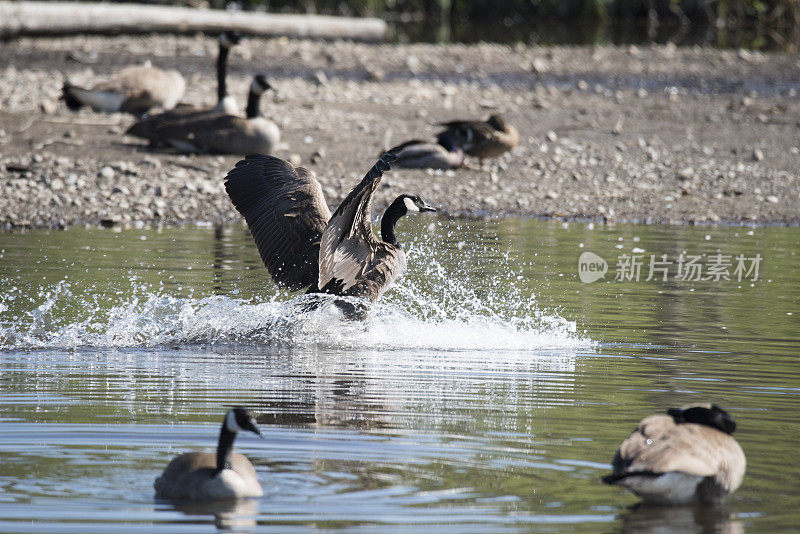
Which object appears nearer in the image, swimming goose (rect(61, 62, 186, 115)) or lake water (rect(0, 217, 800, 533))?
lake water (rect(0, 217, 800, 533))

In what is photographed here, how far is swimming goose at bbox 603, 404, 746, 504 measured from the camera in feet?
16.1

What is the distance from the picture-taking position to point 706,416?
532cm

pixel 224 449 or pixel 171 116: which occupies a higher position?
pixel 171 116

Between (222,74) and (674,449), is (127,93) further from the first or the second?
(674,449)

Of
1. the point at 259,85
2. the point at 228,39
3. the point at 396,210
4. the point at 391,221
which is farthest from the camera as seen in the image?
the point at 228,39

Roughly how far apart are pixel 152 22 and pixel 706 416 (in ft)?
64.2

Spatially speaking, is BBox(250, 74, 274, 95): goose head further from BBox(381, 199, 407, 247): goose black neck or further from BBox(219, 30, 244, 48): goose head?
BBox(381, 199, 407, 247): goose black neck

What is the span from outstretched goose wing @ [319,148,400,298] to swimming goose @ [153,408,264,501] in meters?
2.56

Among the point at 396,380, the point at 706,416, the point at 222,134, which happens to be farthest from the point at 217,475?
the point at 222,134

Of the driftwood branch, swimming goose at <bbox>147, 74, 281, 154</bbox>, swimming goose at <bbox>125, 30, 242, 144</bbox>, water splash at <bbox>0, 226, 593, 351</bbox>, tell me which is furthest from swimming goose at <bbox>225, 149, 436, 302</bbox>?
the driftwood branch

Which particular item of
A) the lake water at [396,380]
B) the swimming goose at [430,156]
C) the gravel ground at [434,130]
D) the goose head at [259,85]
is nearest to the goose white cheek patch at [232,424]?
the lake water at [396,380]

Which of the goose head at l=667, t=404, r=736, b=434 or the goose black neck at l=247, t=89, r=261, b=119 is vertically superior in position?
the goose black neck at l=247, t=89, r=261, b=119

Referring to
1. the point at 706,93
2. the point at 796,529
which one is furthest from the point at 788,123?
the point at 796,529

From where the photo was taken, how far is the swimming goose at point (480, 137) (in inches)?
598
